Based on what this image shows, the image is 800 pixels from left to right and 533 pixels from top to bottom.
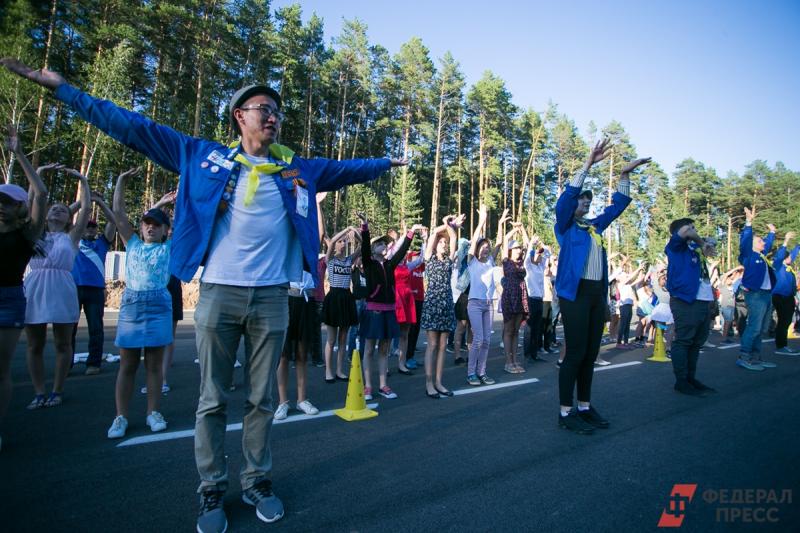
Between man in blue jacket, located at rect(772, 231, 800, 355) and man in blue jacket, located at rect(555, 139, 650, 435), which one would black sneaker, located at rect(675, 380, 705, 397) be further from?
man in blue jacket, located at rect(772, 231, 800, 355)

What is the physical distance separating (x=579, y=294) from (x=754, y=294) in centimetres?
622

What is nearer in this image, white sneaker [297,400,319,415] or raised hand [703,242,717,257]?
white sneaker [297,400,319,415]

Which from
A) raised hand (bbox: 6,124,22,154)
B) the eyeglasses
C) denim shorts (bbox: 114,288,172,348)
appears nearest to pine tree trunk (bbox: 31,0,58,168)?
denim shorts (bbox: 114,288,172,348)

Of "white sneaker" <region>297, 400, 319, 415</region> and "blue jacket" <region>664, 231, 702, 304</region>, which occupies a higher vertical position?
"blue jacket" <region>664, 231, 702, 304</region>

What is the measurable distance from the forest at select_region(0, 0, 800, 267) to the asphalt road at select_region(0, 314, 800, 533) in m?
24.4

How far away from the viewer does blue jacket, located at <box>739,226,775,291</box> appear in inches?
327

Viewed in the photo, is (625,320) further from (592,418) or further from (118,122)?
(118,122)

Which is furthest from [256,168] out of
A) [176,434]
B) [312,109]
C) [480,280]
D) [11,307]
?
[312,109]

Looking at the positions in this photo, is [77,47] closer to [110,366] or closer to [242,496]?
[110,366]

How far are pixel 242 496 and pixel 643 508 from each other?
2699 millimetres

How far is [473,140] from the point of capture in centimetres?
4888

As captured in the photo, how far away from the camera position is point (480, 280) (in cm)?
693

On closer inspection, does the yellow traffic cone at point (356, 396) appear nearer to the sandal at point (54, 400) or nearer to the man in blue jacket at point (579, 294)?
the man in blue jacket at point (579, 294)

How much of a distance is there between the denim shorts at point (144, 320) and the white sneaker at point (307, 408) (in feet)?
5.30
